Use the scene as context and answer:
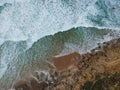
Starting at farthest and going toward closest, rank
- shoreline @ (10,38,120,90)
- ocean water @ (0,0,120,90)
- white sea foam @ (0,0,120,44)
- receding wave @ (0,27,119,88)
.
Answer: white sea foam @ (0,0,120,44) → ocean water @ (0,0,120,90) → receding wave @ (0,27,119,88) → shoreline @ (10,38,120,90)

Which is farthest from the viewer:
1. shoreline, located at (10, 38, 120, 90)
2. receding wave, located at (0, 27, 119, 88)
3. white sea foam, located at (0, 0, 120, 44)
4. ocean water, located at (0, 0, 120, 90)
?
white sea foam, located at (0, 0, 120, 44)

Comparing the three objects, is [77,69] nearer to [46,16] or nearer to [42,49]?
[42,49]

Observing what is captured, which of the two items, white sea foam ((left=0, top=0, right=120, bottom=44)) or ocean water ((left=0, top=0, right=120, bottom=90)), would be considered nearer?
ocean water ((left=0, top=0, right=120, bottom=90))

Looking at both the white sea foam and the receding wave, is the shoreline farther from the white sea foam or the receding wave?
the white sea foam

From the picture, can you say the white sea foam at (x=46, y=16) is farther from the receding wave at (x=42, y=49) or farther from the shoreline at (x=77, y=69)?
the shoreline at (x=77, y=69)

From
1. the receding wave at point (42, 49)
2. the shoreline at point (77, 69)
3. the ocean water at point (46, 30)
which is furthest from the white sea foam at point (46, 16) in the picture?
the shoreline at point (77, 69)

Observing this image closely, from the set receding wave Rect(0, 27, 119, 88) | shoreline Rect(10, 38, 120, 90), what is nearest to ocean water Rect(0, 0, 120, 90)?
receding wave Rect(0, 27, 119, 88)

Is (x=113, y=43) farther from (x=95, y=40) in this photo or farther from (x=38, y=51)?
(x=38, y=51)
